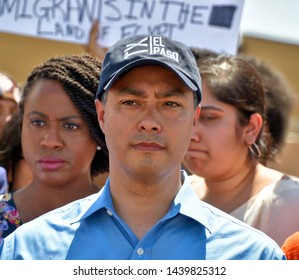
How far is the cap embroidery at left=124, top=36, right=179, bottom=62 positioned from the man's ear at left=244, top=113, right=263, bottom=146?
128cm

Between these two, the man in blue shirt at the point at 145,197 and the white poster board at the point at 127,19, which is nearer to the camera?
the man in blue shirt at the point at 145,197

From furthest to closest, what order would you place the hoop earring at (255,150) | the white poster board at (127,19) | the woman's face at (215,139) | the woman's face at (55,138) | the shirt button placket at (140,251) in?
the white poster board at (127,19), the hoop earring at (255,150), the woman's face at (215,139), the woman's face at (55,138), the shirt button placket at (140,251)

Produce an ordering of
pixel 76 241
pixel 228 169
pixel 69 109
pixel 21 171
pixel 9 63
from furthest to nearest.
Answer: pixel 9 63, pixel 21 171, pixel 228 169, pixel 69 109, pixel 76 241

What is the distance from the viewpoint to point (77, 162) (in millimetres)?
3115

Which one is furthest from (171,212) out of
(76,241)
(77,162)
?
(77,162)

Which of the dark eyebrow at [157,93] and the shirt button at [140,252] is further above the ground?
the dark eyebrow at [157,93]

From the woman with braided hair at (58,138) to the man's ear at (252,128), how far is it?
74 centimetres

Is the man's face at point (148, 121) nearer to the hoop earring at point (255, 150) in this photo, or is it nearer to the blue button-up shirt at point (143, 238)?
the blue button-up shirt at point (143, 238)

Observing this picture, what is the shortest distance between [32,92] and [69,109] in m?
0.21

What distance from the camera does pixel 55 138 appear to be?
120 inches

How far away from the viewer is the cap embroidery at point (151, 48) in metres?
2.26

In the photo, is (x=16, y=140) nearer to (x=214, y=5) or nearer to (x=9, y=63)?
(x=214, y=5)

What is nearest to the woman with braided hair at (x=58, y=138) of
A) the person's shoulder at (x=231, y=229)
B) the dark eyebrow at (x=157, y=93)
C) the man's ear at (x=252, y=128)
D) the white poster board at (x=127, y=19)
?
the man's ear at (x=252, y=128)

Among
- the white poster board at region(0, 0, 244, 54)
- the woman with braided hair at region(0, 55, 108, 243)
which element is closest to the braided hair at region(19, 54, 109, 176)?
the woman with braided hair at region(0, 55, 108, 243)
